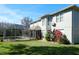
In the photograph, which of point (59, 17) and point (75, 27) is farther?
point (59, 17)

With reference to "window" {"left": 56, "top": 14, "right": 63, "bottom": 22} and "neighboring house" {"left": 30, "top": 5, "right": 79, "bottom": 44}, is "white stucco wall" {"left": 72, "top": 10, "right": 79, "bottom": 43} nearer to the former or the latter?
"neighboring house" {"left": 30, "top": 5, "right": 79, "bottom": 44}

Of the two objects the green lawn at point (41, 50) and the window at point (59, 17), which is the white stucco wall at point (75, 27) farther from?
the green lawn at point (41, 50)

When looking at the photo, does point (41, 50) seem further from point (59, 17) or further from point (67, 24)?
point (59, 17)

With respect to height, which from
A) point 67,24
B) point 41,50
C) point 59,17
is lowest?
point 41,50

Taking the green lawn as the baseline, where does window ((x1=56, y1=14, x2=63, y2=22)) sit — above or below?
above

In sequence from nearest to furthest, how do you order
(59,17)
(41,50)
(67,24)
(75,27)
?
(41,50) → (75,27) → (67,24) → (59,17)

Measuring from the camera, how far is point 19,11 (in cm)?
1995

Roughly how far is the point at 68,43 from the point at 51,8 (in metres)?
4.12


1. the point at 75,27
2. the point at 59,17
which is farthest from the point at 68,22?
the point at 59,17

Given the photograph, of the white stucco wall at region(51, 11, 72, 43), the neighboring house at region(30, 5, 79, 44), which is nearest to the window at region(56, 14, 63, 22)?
the neighboring house at region(30, 5, 79, 44)
